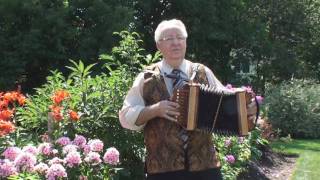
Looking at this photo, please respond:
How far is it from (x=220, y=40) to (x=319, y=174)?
44.5 feet

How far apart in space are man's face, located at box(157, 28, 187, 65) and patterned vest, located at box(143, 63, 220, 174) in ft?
0.46

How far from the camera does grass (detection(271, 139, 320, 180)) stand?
371 inches

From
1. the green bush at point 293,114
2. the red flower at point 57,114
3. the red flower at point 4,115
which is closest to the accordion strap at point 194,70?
the red flower at point 57,114

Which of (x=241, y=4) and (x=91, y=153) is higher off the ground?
(x=241, y=4)

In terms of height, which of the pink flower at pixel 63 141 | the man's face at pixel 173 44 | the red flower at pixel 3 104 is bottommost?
the pink flower at pixel 63 141

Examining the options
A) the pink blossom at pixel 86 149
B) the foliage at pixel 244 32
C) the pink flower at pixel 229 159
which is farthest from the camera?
the foliage at pixel 244 32

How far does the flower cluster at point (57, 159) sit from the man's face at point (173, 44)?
1189mm

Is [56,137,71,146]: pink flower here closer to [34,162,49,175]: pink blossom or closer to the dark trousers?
[34,162,49,175]: pink blossom

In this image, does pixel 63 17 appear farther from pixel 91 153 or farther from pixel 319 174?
pixel 91 153

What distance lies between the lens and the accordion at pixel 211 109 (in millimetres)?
3303

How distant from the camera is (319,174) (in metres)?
9.43

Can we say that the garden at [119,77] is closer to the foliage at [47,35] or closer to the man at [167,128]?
the foliage at [47,35]

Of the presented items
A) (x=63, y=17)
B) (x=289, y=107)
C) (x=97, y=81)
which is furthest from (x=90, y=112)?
(x=289, y=107)

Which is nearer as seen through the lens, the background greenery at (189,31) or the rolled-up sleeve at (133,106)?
the rolled-up sleeve at (133,106)
